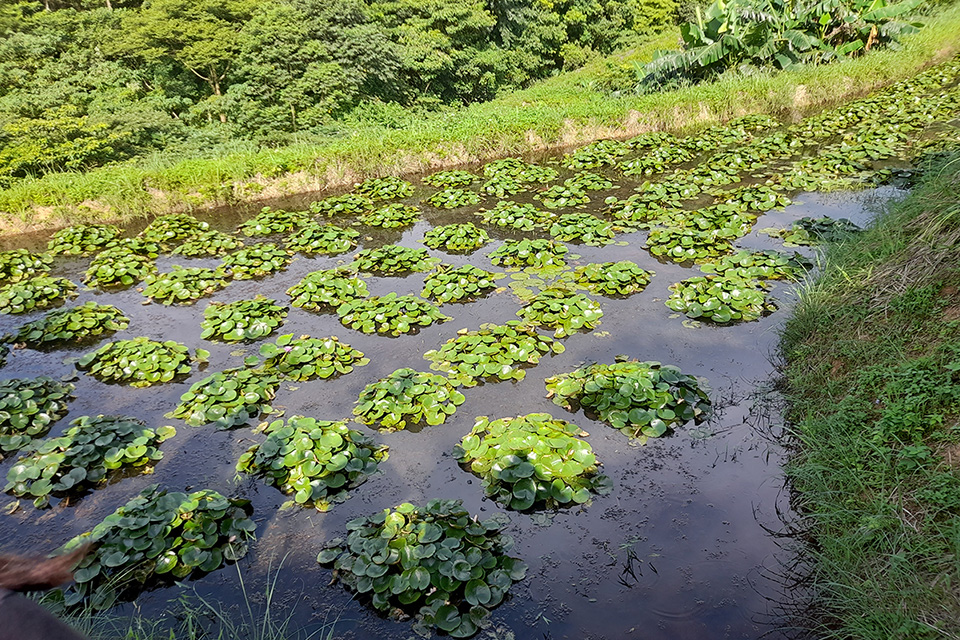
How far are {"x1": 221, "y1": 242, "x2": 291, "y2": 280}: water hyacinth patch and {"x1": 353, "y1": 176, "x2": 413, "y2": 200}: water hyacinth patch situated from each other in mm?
3603

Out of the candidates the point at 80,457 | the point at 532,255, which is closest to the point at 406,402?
the point at 80,457

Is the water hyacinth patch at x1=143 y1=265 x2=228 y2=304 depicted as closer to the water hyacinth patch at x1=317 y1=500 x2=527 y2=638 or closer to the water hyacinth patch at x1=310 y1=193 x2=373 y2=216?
the water hyacinth patch at x1=310 y1=193 x2=373 y2=216

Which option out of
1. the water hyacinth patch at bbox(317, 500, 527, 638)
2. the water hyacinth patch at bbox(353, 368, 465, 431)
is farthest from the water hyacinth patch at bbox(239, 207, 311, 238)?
the water hyacinth patch at bbox(317, 500, 527, 638)

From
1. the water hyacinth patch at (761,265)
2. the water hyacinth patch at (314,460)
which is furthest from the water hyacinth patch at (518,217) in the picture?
the water hyacinth patch at (314,460)

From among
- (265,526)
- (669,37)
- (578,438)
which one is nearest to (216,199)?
(265,526)

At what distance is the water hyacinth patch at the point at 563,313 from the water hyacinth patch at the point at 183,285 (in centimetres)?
555

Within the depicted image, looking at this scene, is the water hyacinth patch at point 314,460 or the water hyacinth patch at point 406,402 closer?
the water hyacinth patch at point 314,460

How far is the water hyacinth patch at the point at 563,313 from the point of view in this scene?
759 centimetres

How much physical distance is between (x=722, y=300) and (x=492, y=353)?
11.1 ft

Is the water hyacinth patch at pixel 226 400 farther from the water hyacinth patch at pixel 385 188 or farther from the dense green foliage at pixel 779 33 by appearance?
the dense green foliage at pixel 779 33

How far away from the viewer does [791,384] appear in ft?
19.7

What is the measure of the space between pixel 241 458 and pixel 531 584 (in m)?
3.21

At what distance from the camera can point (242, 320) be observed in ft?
26.7

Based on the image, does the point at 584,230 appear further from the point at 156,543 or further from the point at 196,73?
the point at 196,73
